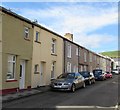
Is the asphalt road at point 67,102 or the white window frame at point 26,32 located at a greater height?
the white window frame at point 26,32

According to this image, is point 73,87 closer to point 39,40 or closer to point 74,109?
point 39,40

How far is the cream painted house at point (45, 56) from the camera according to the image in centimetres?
2372

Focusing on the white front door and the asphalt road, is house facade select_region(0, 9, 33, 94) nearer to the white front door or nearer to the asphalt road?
the white front door

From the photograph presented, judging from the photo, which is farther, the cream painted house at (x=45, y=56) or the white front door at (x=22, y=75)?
the cream painted house at (x=45, y=56)

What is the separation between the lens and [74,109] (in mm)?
12719

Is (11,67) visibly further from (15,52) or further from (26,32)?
(26,32)

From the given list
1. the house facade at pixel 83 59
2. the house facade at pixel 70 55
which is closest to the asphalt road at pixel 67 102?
the house facade at pixel 70 55

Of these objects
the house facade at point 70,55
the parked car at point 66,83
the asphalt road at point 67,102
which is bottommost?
the asphalt road at point 67,102

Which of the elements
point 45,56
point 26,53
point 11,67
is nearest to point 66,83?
point 26,53

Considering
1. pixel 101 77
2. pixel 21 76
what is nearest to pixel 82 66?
pixel 101 77

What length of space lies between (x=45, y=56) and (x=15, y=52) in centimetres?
656

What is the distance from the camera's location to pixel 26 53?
21625 millimetres

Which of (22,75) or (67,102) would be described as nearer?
(67,102)

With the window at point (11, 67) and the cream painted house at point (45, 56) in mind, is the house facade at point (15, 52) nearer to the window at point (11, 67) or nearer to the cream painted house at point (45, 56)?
the window at point (11, 67)
